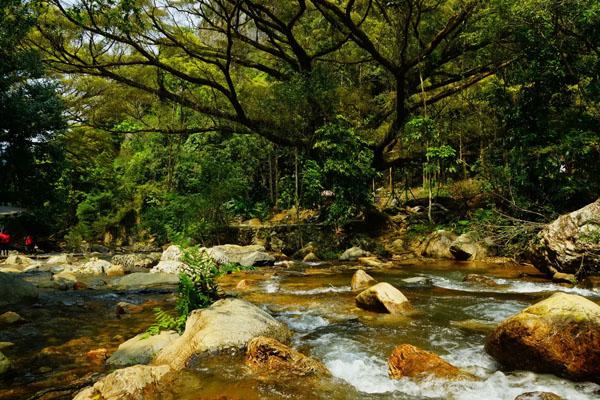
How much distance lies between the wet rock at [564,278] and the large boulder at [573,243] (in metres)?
0.12

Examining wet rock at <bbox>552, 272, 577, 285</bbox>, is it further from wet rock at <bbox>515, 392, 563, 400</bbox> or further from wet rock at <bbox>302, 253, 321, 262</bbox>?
wet rock at <bbox>302, 253, 321, 262</bbox>

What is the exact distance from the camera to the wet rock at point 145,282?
9242 mm

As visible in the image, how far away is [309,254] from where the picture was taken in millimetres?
13562

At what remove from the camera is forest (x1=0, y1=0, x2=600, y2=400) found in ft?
13.4

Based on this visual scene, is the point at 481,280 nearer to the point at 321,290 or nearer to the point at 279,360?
the point at 321,290

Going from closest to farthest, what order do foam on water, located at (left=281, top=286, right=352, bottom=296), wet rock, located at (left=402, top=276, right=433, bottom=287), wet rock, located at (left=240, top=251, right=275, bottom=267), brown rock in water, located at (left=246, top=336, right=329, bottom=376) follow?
brown rock in water, located at (left=246, top=336, right=329, bottom=376) → foam on water, located at (left=281, top=286, right=352, bottom=296) → wet rock, located at (left=402, top=276, right=433, bottom=287) → wet rock, located at (left=240, top=251, right=275, bottom=267)

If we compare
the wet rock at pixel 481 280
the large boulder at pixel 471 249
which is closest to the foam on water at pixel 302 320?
the wet rock at pixel 481 280

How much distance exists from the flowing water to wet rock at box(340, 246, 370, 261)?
11.6ft

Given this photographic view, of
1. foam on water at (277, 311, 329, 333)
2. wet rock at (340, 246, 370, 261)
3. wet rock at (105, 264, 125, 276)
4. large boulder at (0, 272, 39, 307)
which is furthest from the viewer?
wet rock at (340, 246, 370, 261)

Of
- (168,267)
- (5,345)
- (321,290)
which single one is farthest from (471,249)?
(5,345)

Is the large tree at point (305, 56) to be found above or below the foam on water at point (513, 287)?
above

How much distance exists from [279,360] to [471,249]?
898cm

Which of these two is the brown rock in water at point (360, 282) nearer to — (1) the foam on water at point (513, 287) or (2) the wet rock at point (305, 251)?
(1) the foam on water at point (513, 287)

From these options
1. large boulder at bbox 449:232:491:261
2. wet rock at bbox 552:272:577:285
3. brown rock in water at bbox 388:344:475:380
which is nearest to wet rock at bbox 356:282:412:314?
brown rock in water at bbox 388:344:475:380
